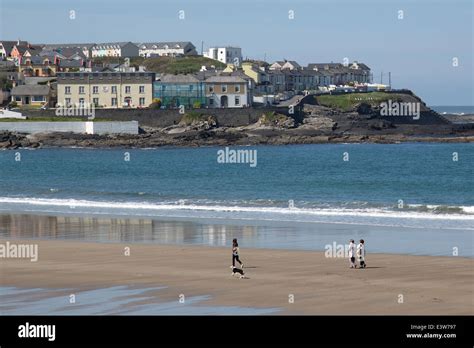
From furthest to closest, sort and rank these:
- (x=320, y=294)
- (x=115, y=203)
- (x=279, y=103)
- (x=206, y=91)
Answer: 1. (x=279, y=103)
2. (x=206, y=91)
3. (x=115, y=203)
4. (x=320, y=294)

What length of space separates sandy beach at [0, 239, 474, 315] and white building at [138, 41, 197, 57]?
141 meters

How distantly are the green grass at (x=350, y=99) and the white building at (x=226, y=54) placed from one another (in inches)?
1595

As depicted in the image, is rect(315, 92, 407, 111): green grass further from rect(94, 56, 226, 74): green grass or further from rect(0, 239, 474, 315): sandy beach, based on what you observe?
rect(0, 239, 474, 315): sandy beach

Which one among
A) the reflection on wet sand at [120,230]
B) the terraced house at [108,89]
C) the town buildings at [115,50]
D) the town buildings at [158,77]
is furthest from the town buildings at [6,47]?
the reflection on wet sand at [120,230]

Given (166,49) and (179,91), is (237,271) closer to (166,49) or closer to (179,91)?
(179,91)

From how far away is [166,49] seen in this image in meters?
176

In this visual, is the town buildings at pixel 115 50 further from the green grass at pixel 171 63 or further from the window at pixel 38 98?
the window at pixel 38 98

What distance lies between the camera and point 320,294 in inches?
876

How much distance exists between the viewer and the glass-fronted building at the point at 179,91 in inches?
4453

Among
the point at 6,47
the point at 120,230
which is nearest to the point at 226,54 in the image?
the point at 6,47

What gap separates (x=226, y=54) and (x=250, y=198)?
123338 mm
